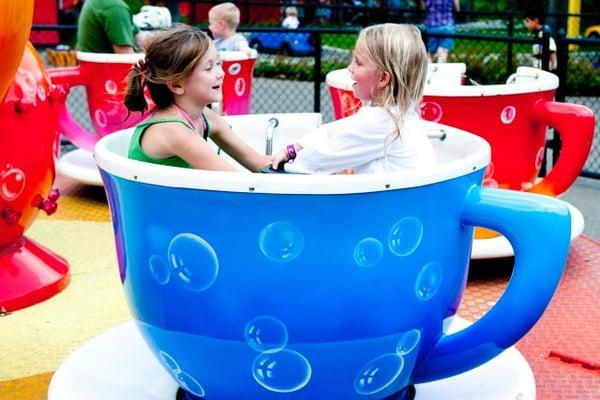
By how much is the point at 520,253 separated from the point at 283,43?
9.74 meters

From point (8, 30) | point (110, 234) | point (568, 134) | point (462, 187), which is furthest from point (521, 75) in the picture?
point (8, 30)

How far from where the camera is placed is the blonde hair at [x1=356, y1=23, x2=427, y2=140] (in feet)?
6.89

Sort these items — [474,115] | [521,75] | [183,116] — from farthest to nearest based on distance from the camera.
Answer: [521,75]
[474,115]
[183,116]

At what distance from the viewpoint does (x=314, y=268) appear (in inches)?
69.9

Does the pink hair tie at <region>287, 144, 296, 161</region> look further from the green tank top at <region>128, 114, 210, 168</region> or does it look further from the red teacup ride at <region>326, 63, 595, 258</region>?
the red teacup ride at <region>326, 63, 595, 258</region>

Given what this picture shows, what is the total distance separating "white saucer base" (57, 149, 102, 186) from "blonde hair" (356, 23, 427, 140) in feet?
7.97

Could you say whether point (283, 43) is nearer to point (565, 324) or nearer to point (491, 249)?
point (491, 249)

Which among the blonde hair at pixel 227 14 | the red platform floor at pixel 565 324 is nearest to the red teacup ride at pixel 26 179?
the red platform floor at pixel 565 324

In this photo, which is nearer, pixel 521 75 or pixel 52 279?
pixel 52 279

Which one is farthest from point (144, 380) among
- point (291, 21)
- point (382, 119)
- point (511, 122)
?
point (291, 21)

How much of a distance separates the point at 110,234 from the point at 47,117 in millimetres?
931

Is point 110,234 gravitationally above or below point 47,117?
below

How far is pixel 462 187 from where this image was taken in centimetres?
190

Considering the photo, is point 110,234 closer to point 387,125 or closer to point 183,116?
point 183,116
